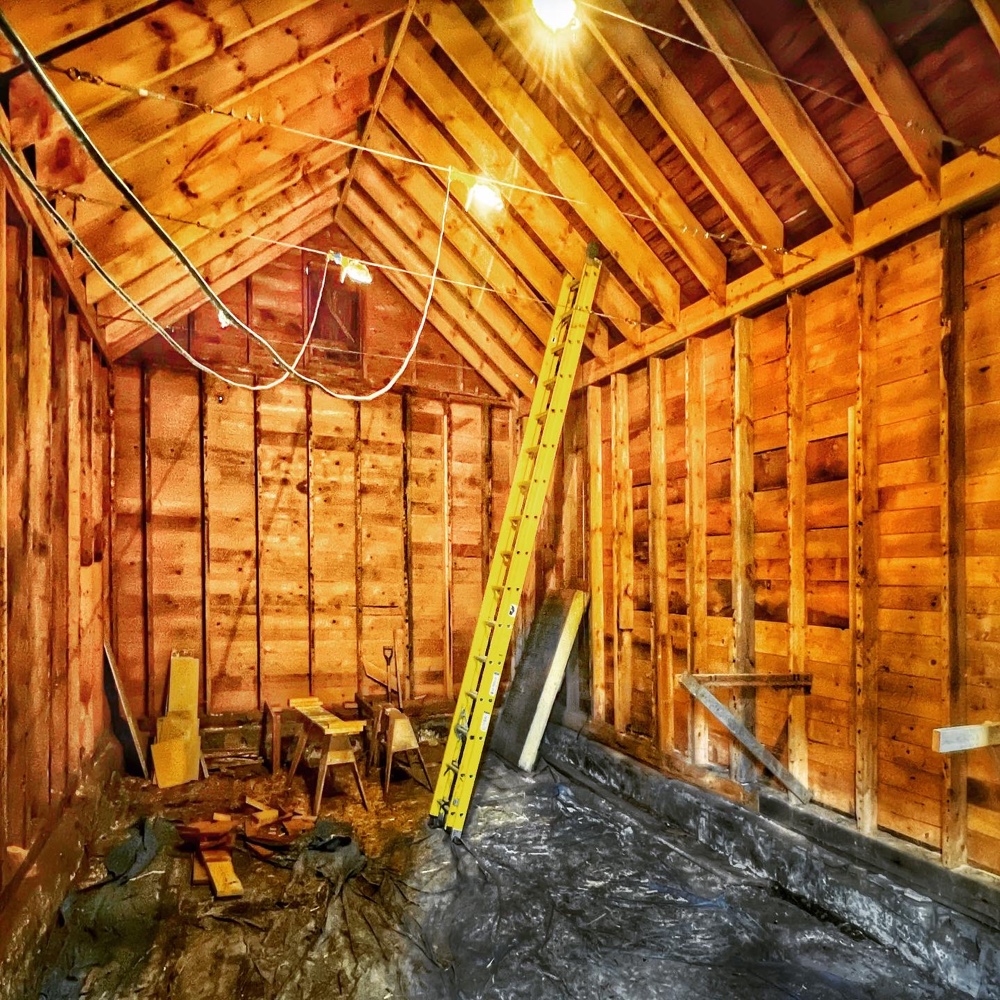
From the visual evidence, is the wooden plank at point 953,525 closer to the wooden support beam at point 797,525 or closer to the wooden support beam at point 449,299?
the wooden support beam at point 797,525

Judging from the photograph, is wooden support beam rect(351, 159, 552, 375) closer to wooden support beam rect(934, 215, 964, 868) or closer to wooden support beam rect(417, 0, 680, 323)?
wooden support beam rect(417, 0, 680, 323)

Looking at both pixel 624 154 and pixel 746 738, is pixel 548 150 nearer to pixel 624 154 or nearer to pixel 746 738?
pixel 624 154

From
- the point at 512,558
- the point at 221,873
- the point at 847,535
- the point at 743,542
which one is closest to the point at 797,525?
the point at 847,535

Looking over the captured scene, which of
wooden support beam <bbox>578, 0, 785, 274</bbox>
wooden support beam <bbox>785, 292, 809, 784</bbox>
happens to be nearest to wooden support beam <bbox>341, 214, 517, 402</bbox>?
wooden support beam <bbox>578, 0, 785, 274</bbox>

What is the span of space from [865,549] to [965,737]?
1.00 meters

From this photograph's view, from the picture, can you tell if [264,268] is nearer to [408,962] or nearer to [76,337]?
[76,337]

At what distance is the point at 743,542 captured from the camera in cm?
371

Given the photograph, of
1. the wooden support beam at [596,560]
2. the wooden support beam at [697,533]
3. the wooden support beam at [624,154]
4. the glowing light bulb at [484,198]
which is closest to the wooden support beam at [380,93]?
the wooden support beam at [624,154]

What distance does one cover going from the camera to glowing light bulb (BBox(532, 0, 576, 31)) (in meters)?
2.48

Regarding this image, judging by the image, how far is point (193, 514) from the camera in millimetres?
5285

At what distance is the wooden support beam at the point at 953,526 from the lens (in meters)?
2.64

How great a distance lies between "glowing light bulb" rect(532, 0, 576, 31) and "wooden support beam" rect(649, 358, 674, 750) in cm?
231

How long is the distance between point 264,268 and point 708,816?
556 centimetres

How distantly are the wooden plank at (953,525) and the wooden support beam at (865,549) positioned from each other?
0.33 metres
